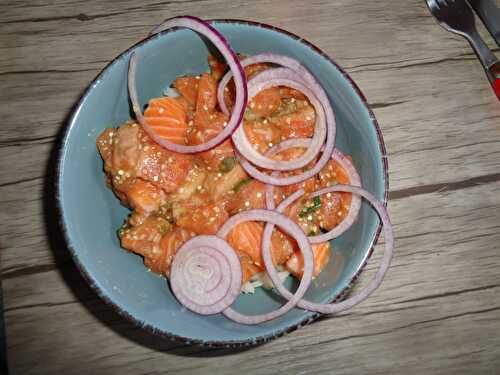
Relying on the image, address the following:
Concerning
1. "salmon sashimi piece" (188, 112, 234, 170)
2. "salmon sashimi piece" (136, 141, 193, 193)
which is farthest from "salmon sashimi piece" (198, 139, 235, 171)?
"salmon sashimi piece" (136, 141, 193, 193)

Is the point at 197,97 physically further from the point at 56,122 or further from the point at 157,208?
the point at 56,122

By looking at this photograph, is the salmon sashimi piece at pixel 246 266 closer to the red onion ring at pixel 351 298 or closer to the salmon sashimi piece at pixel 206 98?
the red onion ring at pixel 351 298

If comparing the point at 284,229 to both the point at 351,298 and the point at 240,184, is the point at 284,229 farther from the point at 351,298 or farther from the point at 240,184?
the point at 351,298

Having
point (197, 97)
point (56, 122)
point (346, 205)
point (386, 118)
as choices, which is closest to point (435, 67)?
point (386, 118)

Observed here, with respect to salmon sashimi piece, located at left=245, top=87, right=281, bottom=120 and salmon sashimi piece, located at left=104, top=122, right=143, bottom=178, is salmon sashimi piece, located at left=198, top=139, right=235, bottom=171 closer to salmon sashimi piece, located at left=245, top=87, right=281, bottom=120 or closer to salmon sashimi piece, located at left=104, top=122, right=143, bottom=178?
salmon sashimi piece, located at left=245, top=87, right=281, bottom=120

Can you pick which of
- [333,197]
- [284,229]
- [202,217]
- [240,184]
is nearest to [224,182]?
[240,184]
